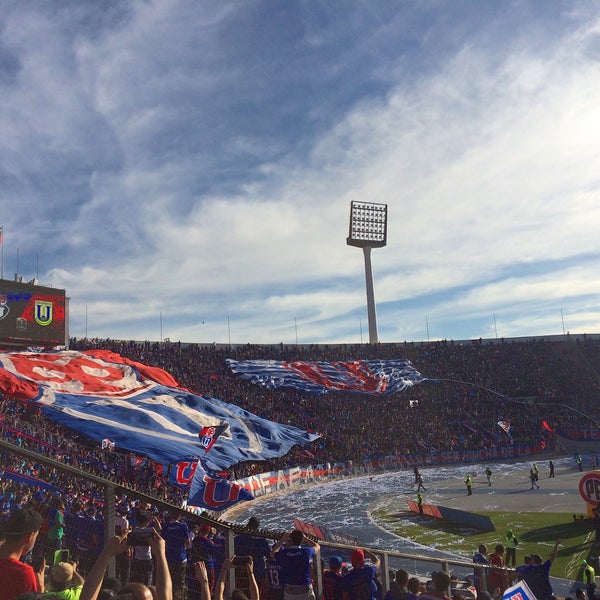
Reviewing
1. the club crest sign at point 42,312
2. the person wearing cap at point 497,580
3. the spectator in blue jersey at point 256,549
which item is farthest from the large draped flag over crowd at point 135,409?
the spectator in blue jersey at point 256,549

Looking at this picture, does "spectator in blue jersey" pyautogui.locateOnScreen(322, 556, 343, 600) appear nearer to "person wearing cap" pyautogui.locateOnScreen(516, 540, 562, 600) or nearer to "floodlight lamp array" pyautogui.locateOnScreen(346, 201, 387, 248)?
"person wearing cap" pyautogui.locateOnScreen(516, 540, 562, 600)

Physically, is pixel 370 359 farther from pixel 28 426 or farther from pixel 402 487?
pixel 28 426

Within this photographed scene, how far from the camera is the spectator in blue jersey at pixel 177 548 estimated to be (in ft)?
30.5

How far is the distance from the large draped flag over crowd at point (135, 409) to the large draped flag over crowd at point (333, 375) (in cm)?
1274

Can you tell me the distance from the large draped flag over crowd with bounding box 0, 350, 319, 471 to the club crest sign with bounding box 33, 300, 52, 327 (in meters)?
2.81

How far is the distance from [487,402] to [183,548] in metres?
64.5

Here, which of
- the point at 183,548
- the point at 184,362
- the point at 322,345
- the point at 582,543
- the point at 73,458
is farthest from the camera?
the point at 322,345

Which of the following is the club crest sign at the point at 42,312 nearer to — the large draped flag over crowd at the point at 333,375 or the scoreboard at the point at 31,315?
the scoreboard at the point at 31,315

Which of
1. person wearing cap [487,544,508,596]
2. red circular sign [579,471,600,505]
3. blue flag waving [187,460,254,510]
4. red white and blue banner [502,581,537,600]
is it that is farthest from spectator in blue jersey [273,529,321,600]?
red circular sign [579,471,600,505]

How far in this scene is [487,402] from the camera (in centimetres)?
6912

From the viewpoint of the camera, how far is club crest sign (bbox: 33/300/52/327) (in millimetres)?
44688

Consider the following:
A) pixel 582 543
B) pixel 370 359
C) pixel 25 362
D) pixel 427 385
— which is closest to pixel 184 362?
pixel 25 362

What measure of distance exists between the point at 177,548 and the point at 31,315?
3932cm

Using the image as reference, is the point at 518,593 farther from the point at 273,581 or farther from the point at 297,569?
the point at 273,581
